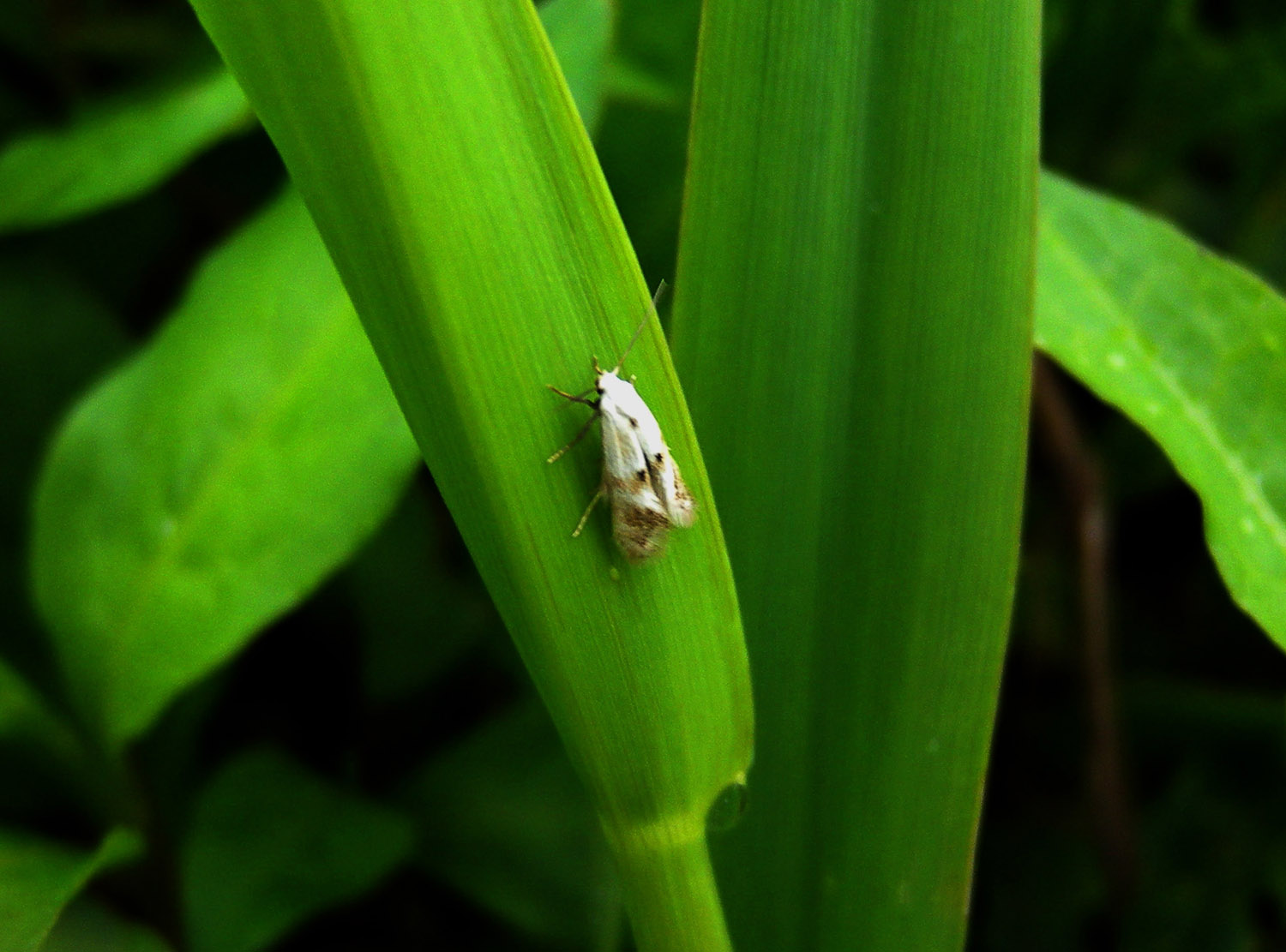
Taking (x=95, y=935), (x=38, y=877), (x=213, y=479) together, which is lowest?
(x=95, y=935)

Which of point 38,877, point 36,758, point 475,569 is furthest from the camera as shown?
point 475,569

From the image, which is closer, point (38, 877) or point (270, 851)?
point (38, 877)

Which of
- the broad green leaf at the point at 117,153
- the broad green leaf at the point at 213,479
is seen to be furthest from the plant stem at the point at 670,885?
the broad green leaf at the point at 117,153

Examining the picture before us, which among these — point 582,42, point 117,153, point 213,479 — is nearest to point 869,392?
point 582,42

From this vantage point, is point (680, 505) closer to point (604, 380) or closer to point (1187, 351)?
point (604, 380)

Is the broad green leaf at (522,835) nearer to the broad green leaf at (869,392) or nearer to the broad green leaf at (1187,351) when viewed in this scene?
the broad green leaf at (869,392)

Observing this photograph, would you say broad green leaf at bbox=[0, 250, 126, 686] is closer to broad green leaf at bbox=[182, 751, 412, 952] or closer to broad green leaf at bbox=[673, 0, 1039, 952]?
broad green leaf at bbox=[182, 751, 412, 952]

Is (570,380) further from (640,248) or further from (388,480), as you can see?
(640,248)
